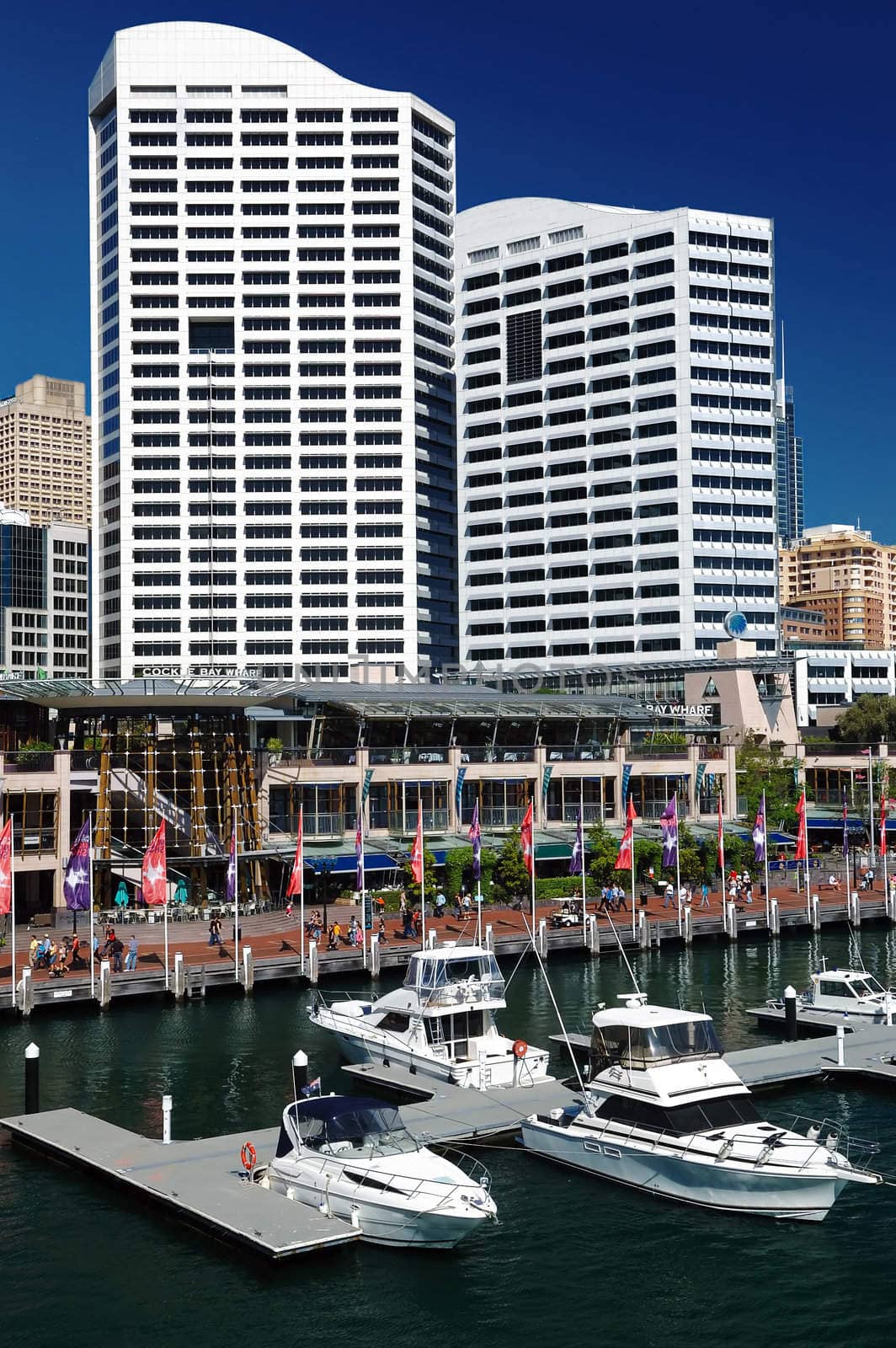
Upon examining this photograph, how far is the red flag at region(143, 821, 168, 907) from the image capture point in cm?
7275

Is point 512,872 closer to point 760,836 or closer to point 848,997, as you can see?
point 760,836

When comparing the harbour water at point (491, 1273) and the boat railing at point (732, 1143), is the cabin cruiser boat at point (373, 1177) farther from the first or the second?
the boat railing at point (732, 1143)

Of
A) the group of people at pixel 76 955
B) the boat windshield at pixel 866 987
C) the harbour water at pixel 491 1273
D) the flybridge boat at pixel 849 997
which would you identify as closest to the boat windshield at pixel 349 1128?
the harbour water at pixel 491 1273

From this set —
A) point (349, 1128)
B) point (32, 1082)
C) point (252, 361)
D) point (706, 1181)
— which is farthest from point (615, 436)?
point (349, 1128)

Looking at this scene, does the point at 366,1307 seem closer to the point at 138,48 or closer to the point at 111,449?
the point at 111,449

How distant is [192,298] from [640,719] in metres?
87.4

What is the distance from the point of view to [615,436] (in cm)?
18062

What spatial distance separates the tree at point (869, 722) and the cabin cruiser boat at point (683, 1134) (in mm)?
129535

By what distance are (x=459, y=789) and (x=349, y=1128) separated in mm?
61659

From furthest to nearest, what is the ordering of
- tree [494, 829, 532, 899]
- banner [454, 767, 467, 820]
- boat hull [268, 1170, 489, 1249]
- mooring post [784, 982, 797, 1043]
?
banner [454, 767, 467, 820], tree [494, 829, 532, 899], mooring post [784, 982, 797, 1043], boat hull [268, 1170, 489, 1249]

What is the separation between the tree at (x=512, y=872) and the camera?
94.1m

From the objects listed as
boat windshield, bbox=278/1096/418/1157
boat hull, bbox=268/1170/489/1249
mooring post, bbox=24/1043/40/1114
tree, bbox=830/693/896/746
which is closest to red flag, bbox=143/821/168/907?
mooring post, bbox=24/1043/40/1114

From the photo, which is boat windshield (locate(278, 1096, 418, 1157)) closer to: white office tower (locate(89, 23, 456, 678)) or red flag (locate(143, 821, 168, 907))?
red flag (locate(143, 821, 168, 907))

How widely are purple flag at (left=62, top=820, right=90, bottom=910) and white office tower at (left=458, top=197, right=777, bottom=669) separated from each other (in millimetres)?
110733
